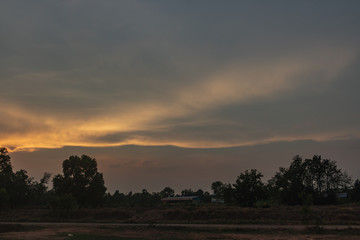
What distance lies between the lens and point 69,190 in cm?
7988

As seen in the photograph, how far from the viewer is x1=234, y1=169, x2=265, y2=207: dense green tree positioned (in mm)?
69375

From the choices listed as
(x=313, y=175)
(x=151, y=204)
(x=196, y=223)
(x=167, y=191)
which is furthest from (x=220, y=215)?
(x=167, y=191)

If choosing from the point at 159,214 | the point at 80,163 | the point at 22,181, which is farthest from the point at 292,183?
the point at 22,181

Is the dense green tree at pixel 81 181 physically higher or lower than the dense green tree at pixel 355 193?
higher

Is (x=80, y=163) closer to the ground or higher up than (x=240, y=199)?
higher up

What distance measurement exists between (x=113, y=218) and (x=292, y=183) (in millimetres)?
53002

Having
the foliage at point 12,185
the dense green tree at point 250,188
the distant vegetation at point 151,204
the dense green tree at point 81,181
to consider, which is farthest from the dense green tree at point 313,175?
the foliage at point 12,185

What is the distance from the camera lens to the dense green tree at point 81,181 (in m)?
80.6

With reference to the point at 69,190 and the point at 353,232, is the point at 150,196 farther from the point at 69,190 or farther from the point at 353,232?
the point at 353,232

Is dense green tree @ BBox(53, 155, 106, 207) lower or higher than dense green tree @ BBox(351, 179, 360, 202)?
higher

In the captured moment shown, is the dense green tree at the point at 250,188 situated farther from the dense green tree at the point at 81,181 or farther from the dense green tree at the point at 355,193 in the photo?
the dense green tree at the point at 355,193

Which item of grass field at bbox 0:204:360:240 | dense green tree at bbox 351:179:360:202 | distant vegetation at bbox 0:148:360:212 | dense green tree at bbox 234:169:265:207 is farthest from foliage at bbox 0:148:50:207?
dense green tree at bbox 351:179:360:202

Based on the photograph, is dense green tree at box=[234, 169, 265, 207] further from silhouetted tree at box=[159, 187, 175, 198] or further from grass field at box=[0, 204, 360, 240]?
silhouetted tree at box=[159, 187, 175, 198]

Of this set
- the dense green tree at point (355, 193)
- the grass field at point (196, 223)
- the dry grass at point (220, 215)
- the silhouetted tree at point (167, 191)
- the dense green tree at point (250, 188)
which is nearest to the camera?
the grass field at point (196, 223)
